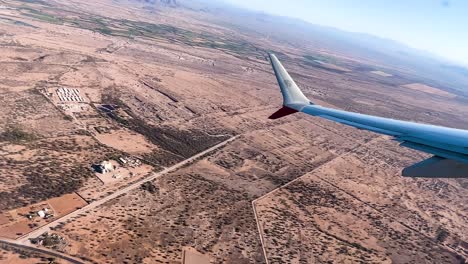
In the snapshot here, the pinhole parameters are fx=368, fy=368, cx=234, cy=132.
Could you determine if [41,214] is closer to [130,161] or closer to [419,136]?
[130,161]

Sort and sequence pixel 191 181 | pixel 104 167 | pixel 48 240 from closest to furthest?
pixel 48 240 → pixel 104 167 → pixel 191 181

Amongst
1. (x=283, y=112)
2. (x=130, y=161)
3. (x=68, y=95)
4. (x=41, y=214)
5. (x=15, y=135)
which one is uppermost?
(x=283, y=112)

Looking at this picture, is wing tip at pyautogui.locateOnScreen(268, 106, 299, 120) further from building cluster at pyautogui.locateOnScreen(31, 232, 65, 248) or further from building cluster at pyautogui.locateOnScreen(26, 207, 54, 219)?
building cluster at pyautogui.locateOnScreen(26, 207, 54, 219)

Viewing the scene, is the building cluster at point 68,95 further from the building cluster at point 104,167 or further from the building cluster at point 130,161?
the building cluster at point 104,167

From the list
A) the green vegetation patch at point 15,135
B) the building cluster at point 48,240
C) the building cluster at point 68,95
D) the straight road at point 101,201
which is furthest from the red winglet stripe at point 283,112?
the building cluster at point 68,95

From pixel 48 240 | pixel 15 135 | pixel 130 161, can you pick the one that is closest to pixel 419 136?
pixel 48 240

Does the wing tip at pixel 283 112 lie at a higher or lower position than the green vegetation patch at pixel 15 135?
higher

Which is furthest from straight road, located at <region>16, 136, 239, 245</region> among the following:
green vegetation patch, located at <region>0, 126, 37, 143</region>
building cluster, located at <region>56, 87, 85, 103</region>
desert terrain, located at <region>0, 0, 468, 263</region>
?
building cluster, located at <region>56, 87, 85, 103</region>
